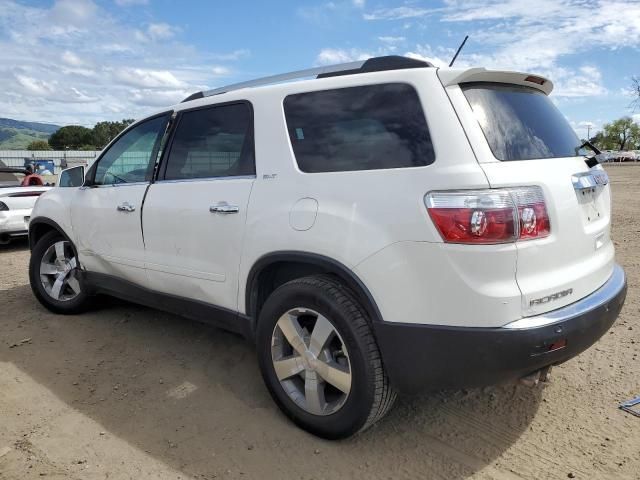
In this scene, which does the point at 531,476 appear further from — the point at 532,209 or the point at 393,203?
the point at 393,203

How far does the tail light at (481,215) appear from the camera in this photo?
2191 millimetres

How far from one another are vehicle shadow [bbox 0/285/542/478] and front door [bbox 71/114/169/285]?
2.21ft

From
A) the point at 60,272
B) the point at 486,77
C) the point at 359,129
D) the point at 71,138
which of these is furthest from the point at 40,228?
the point at 71,138

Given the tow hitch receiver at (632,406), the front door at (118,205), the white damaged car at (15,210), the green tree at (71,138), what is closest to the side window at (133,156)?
the front door at (118,205)

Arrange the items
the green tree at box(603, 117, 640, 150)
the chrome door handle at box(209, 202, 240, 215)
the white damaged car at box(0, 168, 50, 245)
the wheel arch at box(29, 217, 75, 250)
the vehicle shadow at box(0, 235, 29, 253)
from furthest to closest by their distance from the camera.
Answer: the green tree at box(603, 117, 640, 150) < the vehicle shadow at box(0, 235, 29, 253) < the white damaged car at box(0, 168, 50, 245) < the wheel arch at box(29, 217, 75, 250) < the chrome door handle at box(209, 202, 240, 215)

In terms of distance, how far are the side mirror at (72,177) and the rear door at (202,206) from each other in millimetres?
1254

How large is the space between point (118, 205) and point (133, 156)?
16.6 inches

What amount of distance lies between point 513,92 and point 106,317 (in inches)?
157

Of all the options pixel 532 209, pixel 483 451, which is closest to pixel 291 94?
pixel 532 209

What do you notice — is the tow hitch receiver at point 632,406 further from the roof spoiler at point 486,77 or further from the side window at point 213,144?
the side window at point 213,144

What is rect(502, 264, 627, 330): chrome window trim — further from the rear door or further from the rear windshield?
the rear door

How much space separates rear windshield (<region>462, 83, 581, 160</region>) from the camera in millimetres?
2441

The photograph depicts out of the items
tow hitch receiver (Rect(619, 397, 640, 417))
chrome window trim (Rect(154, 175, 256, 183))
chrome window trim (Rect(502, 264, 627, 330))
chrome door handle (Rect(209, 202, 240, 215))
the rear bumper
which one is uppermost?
chrome window trim (Rect(154, 175, 256, 183))

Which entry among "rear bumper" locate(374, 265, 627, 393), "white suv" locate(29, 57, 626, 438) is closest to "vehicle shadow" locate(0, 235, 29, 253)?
"white suv" locate(29, 57, 626, 438)
